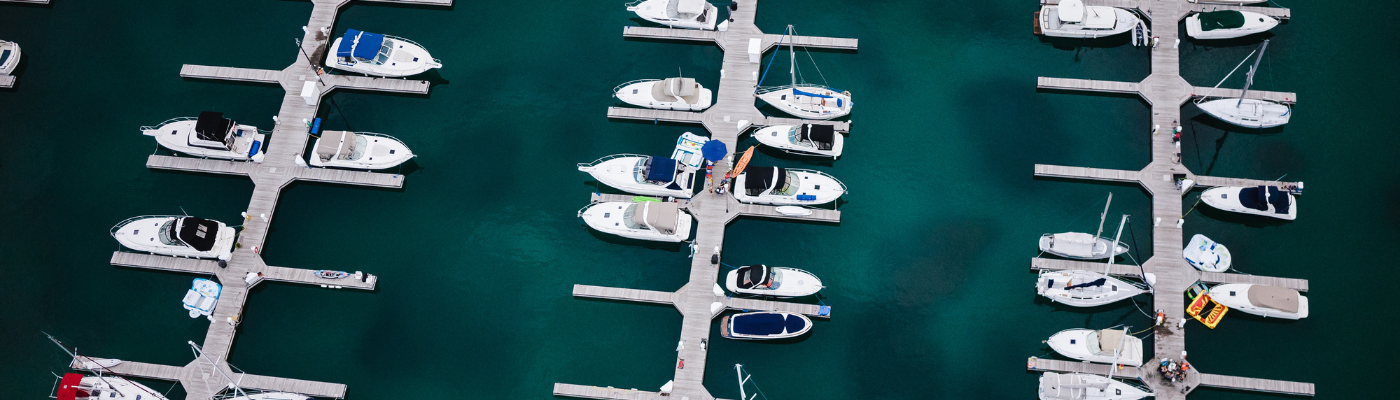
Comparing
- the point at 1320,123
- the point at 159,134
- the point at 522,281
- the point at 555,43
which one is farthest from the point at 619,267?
the point at 1320,123

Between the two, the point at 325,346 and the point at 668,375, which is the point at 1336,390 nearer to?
the point at 668,375

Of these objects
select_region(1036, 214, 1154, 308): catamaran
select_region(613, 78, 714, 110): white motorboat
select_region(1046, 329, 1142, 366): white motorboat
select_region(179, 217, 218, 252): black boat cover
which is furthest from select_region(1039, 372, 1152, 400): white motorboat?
select_region(179, 217, 218, 252): black boat cover

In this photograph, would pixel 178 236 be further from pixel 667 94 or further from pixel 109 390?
pixel 667 94

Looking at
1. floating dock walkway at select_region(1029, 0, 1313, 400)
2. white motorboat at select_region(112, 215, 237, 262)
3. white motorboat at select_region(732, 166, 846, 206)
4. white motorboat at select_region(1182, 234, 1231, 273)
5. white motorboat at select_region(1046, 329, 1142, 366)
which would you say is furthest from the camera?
white motorboat at select_region(732, 166, 846, 206)

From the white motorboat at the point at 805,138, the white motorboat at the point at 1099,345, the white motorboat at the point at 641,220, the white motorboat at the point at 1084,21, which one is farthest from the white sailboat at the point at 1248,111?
the white motorboat at the point at 641,220

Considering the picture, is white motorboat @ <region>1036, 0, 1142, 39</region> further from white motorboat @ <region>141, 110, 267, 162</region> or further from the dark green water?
white motorboat @ <region>141, 110, 267, 162</region>

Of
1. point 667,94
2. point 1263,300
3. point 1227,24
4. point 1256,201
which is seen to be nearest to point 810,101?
point 667,94
